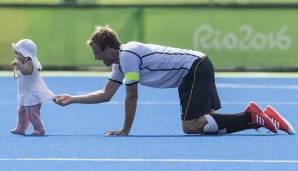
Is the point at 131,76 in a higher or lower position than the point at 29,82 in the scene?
higher

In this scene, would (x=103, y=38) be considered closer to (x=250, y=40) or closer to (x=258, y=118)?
(x=258, y=118)

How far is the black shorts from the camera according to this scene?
1029cm

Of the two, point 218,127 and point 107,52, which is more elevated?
point 107,52

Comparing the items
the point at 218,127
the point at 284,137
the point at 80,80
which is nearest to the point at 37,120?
the point at 218,127

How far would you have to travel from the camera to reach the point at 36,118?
1038 cm

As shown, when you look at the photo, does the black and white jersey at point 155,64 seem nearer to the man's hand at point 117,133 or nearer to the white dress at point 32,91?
the man's hand at point 117,133

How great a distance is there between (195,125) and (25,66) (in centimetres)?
183

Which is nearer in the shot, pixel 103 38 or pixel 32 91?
pixel 103 38

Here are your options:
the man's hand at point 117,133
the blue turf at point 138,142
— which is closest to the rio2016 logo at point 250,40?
the blue turf at point 138,142

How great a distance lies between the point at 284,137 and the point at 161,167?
2299 millimetres

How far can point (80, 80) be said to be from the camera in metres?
18.1

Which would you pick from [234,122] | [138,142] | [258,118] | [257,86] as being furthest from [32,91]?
[257,86]

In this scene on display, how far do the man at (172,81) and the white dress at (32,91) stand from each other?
8.7 inches

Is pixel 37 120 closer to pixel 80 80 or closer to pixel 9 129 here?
pixel 9 129
